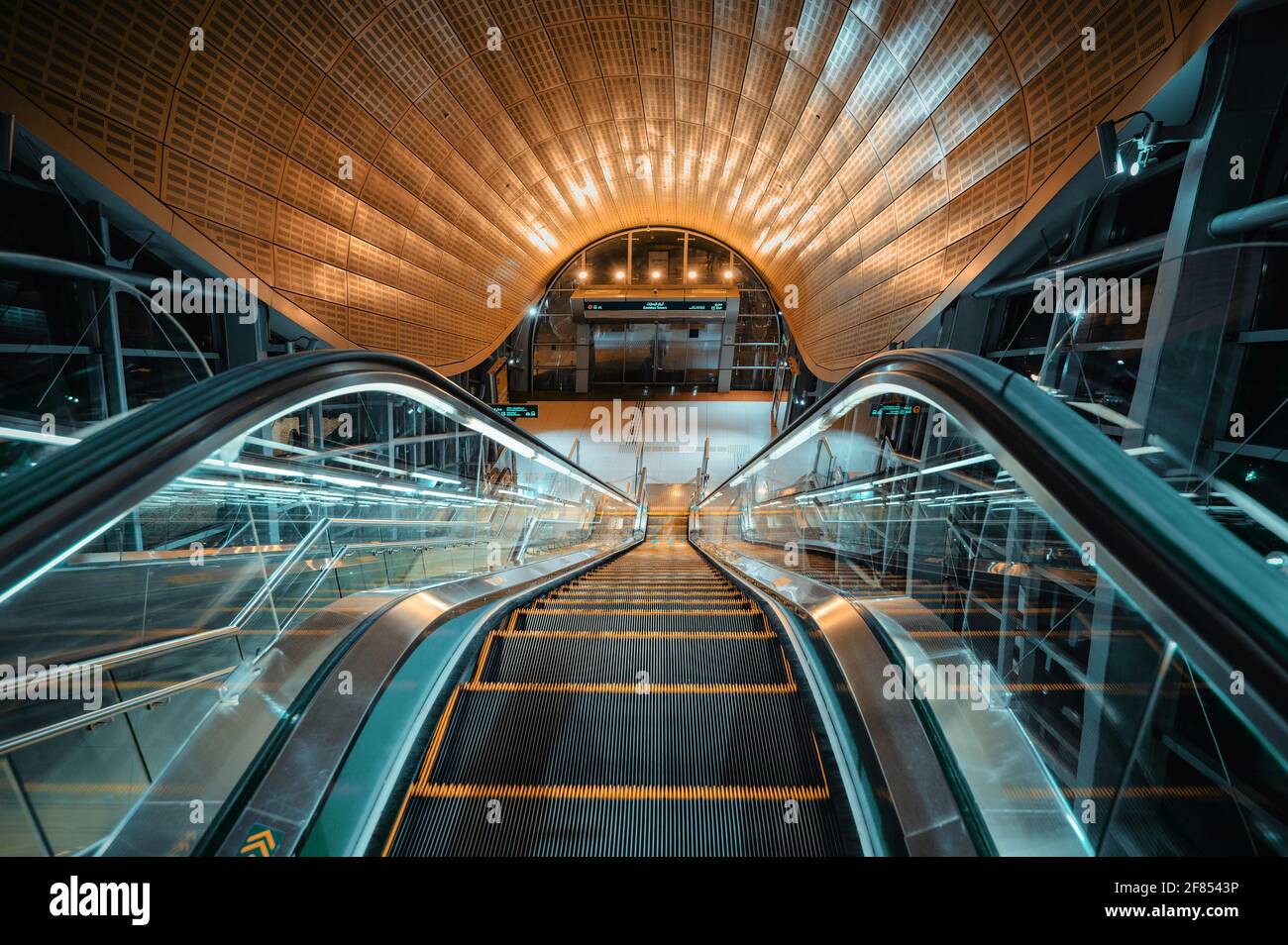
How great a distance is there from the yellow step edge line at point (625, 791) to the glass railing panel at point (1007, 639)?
407mm

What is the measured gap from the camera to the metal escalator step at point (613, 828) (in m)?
1.29

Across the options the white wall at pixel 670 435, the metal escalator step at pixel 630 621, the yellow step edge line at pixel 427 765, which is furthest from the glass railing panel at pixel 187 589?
the white wall at pixel 670 435

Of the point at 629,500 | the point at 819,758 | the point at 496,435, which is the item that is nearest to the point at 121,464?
the point at 819,758

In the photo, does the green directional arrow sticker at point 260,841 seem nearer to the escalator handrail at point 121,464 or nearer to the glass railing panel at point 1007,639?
the escalator handrail at point 121,464

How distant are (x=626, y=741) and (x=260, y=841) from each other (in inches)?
34.7

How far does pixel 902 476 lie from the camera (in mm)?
3551

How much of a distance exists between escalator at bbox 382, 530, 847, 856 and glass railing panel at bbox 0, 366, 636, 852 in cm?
58

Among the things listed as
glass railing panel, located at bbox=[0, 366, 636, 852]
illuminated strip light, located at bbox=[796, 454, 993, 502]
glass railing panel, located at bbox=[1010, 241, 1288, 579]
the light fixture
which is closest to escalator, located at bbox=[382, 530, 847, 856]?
glass railing panel, located at bbox=[0, 366, 636, 852]

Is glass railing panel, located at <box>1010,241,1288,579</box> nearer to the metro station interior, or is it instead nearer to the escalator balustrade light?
the metro station interior

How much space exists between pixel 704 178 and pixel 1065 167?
11.2 metres

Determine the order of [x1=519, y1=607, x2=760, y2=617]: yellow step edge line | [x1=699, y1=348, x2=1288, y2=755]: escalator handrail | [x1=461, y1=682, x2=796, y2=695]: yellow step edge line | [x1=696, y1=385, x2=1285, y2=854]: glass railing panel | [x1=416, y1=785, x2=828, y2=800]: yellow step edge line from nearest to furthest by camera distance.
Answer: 1. [x1=699, y1=348, x2=1288, y2=755]: escalator handrail
2. [x1=696, y1=385, x2=1285, y2=854]: glass railing panel
3. [x1=416, y1=785, x2=828, y2=800]: yellow step edge line
4. [x1=461, y1=682, x2=796, y2=695]: yellow step edge line
5. [x1=519, y1=607, x2=760, y2=617]: yellow step edge line

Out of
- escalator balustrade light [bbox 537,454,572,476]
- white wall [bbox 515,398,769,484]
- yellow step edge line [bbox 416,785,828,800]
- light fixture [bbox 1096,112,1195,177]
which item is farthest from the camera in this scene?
white wall [bbox 515,398,769,484]

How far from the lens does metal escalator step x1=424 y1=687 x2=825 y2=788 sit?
1.53 meters
